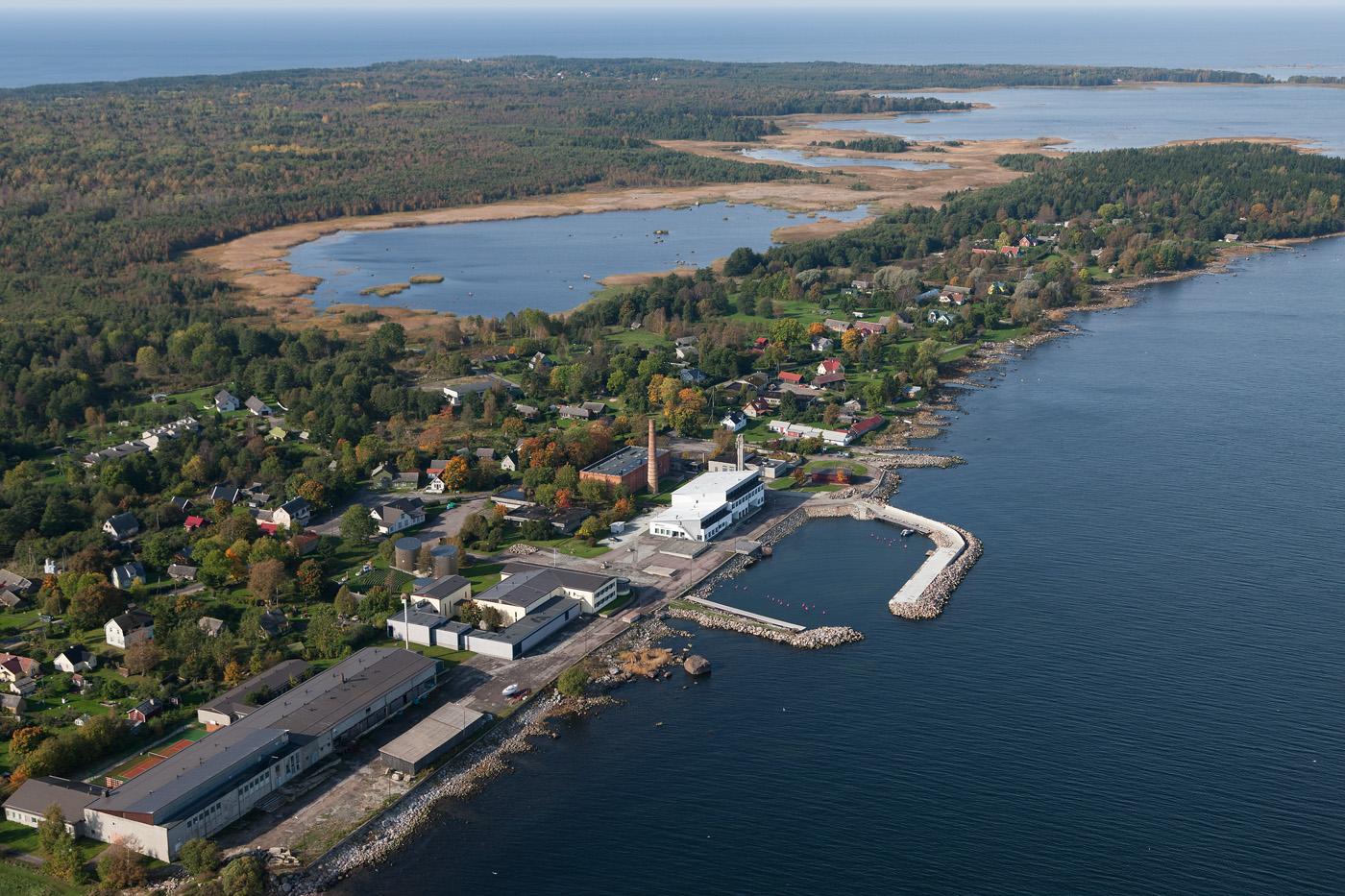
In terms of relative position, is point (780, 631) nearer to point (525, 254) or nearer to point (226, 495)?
point (226, 495)

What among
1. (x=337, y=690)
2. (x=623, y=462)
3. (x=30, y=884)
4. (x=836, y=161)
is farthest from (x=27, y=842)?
(x=836, y=161)

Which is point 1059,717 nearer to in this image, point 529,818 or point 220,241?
point 529,818

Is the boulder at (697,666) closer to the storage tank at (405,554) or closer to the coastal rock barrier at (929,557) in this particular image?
the coastal rock barrier at (929,557)

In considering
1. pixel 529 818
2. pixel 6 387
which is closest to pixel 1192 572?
pixel 529 818

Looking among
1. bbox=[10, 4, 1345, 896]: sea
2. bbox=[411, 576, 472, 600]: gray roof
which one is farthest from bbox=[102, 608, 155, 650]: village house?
bbox=[10, 4, 1345, 896]: sea

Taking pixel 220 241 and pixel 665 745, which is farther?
pixel 220 241

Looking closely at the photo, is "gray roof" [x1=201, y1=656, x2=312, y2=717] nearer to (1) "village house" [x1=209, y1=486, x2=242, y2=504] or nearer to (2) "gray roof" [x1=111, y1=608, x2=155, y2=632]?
(2) "gray roof" [x1=111, y1=608, x2=155, y2=632]

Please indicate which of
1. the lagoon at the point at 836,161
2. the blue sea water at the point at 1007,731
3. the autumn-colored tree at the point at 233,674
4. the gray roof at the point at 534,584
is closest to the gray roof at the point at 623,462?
the blue sea water at the point at 1007,731
